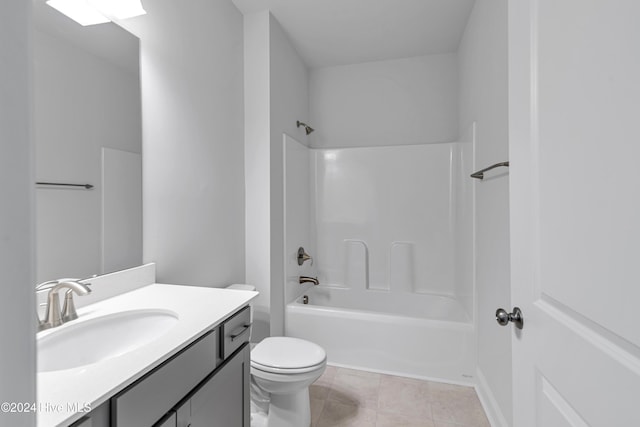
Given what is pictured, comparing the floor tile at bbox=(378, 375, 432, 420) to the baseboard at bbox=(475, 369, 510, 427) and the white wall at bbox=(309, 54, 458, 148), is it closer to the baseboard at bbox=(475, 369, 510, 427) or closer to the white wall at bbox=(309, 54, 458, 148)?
the baseboard at bbox=(475, 369, 510, 427)

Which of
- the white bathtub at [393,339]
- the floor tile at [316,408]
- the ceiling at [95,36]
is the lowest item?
the floor tile at [316,408]

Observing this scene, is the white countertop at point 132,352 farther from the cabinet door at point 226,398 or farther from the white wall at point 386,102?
the white wall at point 386,102

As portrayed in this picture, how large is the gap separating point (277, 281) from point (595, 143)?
2.00 meters

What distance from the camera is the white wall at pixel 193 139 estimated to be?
1.42m

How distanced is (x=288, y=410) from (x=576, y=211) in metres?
1.57

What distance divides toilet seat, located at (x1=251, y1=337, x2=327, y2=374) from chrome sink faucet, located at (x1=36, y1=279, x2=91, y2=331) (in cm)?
86

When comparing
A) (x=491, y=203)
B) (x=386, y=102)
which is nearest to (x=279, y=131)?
(x=386, y=102)

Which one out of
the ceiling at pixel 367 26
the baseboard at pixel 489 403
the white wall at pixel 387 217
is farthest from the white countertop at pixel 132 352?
the ceiling at pixel 367 26

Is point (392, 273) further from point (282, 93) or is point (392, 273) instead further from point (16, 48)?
point (16, 48)

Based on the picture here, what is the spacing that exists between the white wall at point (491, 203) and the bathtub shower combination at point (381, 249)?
265mm

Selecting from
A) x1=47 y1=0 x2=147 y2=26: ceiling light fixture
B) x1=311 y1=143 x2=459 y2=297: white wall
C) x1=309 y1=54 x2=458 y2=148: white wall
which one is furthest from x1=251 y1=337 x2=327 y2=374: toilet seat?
x1=309 y1=54 x2=458 y2=148: white wall

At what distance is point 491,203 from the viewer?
172 cm

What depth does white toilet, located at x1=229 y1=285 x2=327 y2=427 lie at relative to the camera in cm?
145

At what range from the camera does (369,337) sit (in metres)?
2.19
